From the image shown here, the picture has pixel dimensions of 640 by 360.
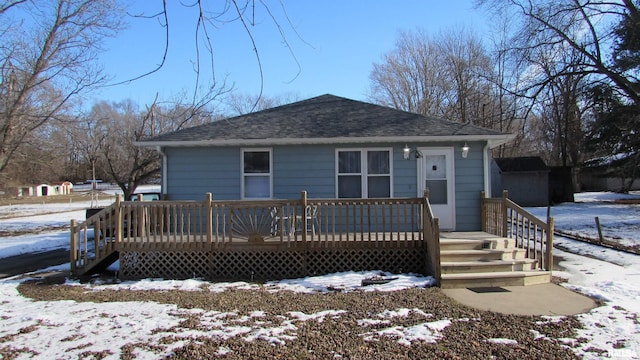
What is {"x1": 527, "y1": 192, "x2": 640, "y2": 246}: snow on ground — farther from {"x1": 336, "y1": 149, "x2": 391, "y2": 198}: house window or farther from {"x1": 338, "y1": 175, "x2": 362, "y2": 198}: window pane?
{"x1": 338, "y1": 175, "x2": 362, "y2": 198}: window pane

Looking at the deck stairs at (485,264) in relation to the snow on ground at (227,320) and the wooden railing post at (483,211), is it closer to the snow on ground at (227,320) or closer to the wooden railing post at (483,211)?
the snow on ground at (227,320)

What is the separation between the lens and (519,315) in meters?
5.10

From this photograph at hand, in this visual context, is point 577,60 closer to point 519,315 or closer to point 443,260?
point 443,260

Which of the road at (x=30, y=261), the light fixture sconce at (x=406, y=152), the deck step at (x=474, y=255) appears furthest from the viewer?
the light fixture sconce at (x=406, y=152)

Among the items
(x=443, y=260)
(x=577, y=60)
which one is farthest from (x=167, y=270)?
(x=577, y=60)

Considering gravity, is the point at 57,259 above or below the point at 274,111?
below

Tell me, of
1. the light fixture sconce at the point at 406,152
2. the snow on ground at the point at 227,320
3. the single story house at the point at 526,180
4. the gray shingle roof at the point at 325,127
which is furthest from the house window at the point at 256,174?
the single story house at the point at 526,180

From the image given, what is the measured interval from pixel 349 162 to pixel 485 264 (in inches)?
154

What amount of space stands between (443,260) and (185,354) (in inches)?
191

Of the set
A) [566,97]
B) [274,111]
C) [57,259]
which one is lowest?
[57,259]

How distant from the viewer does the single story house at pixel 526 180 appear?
24.7 m

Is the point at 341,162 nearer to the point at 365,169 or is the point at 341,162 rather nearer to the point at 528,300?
the point at 365,169

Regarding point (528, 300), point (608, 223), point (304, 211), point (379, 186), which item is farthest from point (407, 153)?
point (608, 223)

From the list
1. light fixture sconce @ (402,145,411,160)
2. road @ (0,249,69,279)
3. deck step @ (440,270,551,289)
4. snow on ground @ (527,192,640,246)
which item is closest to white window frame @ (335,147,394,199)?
light fixture sconce @ (402,145,411,160)
